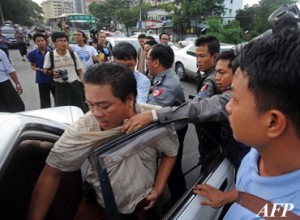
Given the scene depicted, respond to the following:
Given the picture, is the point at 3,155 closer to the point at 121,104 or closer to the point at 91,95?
the point at 91,95

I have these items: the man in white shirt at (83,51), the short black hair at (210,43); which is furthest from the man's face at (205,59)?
the man in white shirt at (83,51)

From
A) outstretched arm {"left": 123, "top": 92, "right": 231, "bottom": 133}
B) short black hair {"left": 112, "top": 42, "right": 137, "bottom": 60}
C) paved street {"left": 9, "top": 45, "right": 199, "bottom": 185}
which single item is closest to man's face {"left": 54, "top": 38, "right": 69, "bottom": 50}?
short black hair {"left": 112, "top": 42, "right": 137, "bottom": 60}

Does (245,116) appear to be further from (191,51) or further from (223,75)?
(191,51)

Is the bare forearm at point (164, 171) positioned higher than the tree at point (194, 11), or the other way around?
the tree at point (194, 11)

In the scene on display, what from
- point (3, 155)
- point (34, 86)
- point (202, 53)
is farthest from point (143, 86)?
point (34, 86)

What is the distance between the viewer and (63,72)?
3762 millimetres

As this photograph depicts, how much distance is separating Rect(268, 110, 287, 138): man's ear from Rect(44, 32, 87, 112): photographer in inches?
138

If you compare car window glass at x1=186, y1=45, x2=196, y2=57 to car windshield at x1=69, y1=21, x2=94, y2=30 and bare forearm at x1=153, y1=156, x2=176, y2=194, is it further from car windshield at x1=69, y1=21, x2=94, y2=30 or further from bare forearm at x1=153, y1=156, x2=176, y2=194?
car windshield at x1=69, y1=21, x2=94, y2=30

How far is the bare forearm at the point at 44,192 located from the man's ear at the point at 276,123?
1.01 m

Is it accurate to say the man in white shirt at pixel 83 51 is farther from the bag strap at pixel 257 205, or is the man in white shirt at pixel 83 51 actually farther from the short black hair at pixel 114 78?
the bag strap at pixel 257 205

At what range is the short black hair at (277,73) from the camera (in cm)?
71

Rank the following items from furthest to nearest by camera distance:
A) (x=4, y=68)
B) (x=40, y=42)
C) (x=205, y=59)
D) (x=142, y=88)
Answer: (x=40, y=42)
(x=4, y=68)
(x=205, y=59)
(x=142, y=88)

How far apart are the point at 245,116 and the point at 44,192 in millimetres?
1043

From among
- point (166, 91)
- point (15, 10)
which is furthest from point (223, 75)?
point (15, 10)
